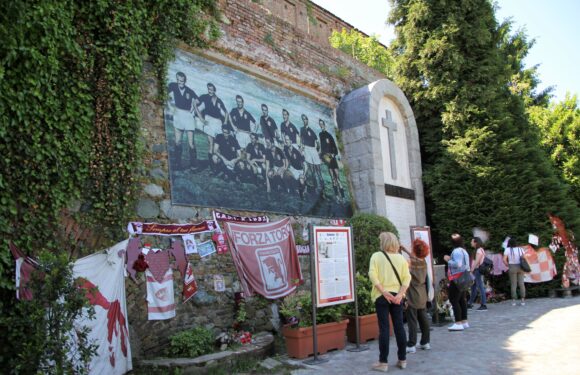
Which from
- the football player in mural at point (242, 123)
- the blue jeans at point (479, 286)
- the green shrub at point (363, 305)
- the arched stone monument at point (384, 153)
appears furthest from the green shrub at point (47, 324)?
the blue jeans at point (479, 286)

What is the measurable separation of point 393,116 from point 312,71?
3133 millimetres

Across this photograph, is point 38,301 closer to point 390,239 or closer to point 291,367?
point 291,367

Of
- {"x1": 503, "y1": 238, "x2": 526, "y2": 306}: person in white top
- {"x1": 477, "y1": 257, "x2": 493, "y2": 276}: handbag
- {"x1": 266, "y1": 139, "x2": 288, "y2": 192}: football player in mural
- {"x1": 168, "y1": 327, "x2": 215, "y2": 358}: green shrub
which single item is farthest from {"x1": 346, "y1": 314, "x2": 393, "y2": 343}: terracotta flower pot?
{"x1": 503, "y1": 238, "x2": 526, "y2": 306}: person in white top

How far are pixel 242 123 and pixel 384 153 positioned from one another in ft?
15.6

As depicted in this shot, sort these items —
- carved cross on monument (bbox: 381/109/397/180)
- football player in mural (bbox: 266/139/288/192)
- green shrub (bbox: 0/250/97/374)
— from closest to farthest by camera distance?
green shrub (bbox: 0/250/97/374)
football player in mural (bbox: 266/139/288/192)
carved cross on monument (bbox: 381/109/397/180)

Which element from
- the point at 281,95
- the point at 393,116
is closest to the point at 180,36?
the point at 281,95

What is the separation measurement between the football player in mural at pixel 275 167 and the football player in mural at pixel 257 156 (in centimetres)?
11

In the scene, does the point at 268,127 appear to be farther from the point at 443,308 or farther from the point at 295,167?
the point at 443,308

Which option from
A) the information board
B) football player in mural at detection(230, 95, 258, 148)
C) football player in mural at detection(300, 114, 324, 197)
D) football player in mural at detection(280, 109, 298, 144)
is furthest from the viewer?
football player in mural at detection(300, 114, 324, 197)

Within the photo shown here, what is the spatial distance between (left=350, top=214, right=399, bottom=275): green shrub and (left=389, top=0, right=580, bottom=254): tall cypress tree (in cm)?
404

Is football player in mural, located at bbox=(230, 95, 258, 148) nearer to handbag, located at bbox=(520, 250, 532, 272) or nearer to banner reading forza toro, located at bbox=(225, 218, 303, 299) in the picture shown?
banner reading forza toro, located at bbox=(225, 218, 303, 299)

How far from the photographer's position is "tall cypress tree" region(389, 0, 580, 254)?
40.5ft

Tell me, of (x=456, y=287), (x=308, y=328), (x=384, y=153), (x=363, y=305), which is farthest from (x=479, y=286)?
(x=308, y=328)

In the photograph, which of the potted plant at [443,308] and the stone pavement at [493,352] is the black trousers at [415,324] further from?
the potted plant at [443,308]
